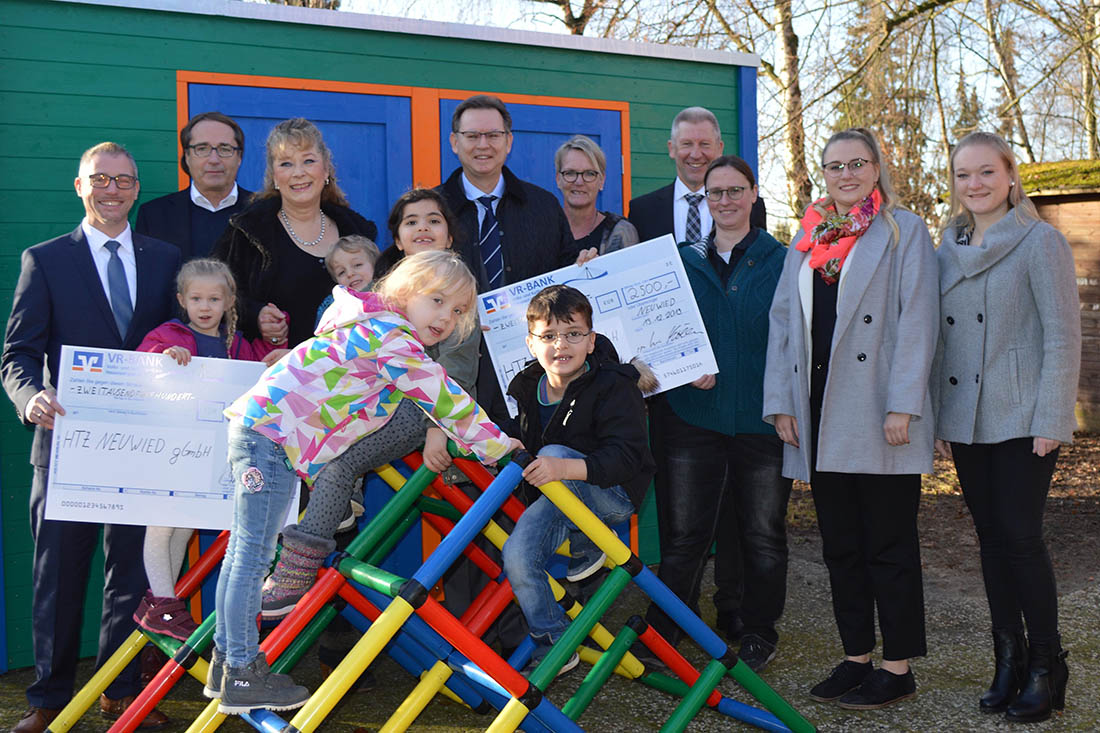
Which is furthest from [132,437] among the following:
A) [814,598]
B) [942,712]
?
[814,598]

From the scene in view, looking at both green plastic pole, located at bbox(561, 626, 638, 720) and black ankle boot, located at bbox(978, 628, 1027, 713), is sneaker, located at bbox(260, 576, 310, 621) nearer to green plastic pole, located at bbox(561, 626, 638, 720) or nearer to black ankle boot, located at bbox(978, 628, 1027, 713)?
green plastic pole, located at bbox(561, 626, 638, 720)

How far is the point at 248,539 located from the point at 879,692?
235 centimetres

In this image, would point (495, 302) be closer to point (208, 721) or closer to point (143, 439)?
point (143, 439)

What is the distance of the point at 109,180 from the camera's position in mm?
3654

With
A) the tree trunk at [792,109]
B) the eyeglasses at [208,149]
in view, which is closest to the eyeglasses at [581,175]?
the eyeglasses at [208,149]

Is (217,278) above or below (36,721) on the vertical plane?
above

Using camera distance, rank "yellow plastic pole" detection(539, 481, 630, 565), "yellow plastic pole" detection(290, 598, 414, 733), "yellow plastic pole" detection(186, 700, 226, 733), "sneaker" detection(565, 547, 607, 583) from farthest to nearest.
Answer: "sneaker" detection(565, 547, 607, 583) < "yellow plastic pole" detection(186, 700, 226, 733) < "yellow plastic pole" detection(539, 481, 630, 565) < "yellow plastic pole" detection(290, 598, 414, 733)

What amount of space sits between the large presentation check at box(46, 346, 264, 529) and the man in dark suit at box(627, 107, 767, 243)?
1923 mm

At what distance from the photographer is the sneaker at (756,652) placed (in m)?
4.13

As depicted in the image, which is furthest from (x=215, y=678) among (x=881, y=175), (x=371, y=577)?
(x=881, y=175)

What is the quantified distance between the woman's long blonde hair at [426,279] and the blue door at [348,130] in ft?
7.48

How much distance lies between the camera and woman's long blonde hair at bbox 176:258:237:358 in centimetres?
360

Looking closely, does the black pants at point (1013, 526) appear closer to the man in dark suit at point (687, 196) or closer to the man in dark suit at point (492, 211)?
the man in dark suit at point (687, 196)

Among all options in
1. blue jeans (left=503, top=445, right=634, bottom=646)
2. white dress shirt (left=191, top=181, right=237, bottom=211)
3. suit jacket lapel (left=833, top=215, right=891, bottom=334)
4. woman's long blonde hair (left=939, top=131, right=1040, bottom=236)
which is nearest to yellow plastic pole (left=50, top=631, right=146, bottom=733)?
blue jeans (left=503, top=445, right=634, bottom=646)
